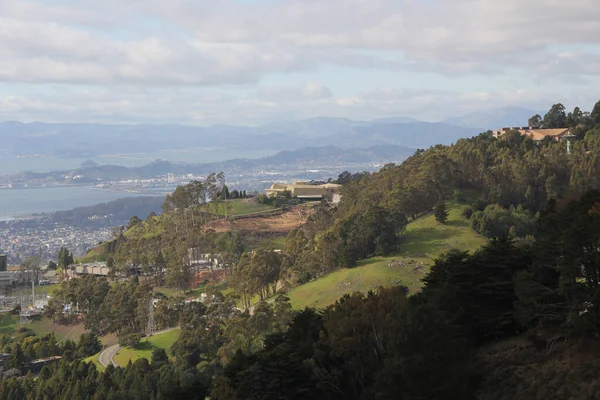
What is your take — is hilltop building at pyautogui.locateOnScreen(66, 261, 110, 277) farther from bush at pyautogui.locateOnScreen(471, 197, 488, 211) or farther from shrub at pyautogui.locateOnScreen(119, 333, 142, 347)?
bush at pyautogui.locateOnScreen(471, 197, 488, 211)

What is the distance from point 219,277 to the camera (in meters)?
63.3

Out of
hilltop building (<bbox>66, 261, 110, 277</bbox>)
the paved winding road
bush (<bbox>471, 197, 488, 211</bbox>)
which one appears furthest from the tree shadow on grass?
hilltop building (<bbox>66, 261, 110, 277</bbox>)

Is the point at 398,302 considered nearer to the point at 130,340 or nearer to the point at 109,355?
the point at 130,340

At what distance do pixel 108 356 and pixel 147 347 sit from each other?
2.27m

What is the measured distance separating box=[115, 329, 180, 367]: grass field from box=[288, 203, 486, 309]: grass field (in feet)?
24.8

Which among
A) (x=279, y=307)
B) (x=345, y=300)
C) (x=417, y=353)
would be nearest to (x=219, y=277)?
(x=279, y=307)

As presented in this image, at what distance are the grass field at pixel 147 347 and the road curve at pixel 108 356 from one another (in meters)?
0.29

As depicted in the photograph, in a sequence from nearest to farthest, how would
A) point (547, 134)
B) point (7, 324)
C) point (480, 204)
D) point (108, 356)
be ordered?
point (108, 356), point (480, 204), point (7, 324), point (547, 134)

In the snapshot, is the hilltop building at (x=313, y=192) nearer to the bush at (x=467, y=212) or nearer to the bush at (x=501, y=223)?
the bush at (x=467, y=212)

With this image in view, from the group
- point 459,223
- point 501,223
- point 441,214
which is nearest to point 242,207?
point 441,214

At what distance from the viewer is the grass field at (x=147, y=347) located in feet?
149

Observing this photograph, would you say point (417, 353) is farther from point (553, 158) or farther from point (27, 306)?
point (27, 306)

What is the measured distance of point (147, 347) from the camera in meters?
46.9

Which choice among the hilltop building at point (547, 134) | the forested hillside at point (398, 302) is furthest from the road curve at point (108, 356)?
the hilltop building at point (547, 134)
